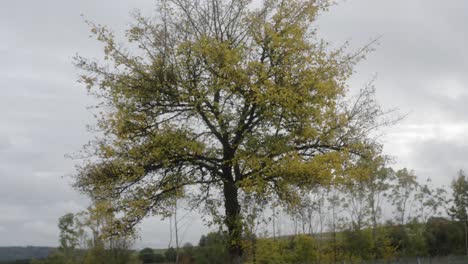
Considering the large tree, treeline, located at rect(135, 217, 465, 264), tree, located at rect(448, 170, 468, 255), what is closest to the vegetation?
the large tree

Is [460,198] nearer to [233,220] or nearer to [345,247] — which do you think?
[345,247]

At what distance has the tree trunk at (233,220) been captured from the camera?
1714cm

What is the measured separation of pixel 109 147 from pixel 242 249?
5.10m

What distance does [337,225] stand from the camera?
57.1m

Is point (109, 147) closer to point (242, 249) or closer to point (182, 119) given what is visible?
point (182, 119)

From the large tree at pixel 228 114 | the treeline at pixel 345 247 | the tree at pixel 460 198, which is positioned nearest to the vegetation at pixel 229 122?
the large tree at pixel 228 114

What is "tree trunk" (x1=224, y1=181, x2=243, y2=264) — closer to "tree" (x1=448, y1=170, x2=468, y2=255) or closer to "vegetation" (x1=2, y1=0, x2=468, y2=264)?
"vegetation" (x1=2, y1=0, x2=468, y2=264)

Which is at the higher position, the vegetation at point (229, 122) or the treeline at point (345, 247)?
the vegetation at point (229, 122)

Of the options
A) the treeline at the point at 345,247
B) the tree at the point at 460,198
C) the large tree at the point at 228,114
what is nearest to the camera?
the large tree at the point at 228,114

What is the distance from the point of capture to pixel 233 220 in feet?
57.2

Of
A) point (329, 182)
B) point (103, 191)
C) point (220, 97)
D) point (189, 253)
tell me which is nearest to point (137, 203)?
point (103, 191)

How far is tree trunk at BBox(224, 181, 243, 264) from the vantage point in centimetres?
1714

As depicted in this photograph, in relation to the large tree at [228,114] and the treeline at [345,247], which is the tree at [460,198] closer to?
the treeline at [345,247]

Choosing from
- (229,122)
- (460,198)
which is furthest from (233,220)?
(460,198)
